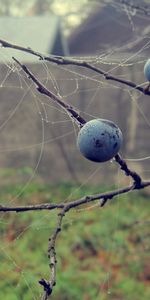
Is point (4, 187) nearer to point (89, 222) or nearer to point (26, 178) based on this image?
point (26, 178)

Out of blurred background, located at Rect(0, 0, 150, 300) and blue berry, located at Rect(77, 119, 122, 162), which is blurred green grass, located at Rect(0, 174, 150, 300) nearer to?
blurred background, located at Rect(0, 0, 150, 300)

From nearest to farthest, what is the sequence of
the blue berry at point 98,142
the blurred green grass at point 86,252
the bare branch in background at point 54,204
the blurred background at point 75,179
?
the bare branch in background at point 54,204
the blue berry at point 98,142
the blurred green grass at point 86,252
the blurred background at point 75,179

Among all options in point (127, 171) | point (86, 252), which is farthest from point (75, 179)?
point (127, 171)

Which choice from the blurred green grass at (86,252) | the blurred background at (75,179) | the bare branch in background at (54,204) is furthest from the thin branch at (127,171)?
the blurred green grass at (86,252)

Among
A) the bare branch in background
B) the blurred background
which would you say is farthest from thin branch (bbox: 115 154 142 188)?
the blurred background

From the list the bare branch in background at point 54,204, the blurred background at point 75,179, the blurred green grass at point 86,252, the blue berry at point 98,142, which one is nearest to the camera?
the bare branch in background at point 54,204

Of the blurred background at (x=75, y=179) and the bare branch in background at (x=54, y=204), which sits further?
the blurred background at (x=75, y=179)

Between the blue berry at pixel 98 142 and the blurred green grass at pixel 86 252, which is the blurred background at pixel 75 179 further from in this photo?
the blue berry at pixel 98 142

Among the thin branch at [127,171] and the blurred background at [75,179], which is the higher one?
the thin branch at [127,171]
